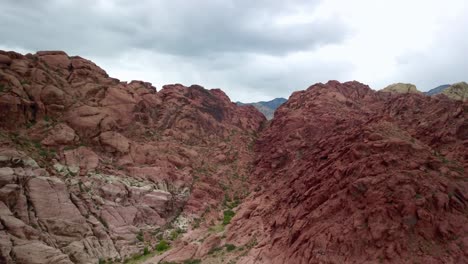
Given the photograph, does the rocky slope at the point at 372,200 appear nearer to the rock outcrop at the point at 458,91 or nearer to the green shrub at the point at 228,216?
the green shrub at the point at 228,216

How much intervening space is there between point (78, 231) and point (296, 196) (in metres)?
15.6

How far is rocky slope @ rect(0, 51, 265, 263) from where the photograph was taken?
26.6 meters

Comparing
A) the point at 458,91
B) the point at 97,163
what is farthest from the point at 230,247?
the point at 458,91

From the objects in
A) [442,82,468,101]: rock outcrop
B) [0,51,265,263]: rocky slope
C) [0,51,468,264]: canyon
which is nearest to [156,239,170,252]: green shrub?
[0,51,468,264]: canyon

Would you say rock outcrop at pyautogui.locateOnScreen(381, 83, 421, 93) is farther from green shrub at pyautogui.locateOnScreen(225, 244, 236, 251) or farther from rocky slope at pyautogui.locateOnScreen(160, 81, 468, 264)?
green shrub at pyautogui.locateOnScreen(225, 244, 236, 251)

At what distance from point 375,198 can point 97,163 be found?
2317cm

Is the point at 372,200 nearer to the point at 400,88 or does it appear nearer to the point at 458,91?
the point at 458,91

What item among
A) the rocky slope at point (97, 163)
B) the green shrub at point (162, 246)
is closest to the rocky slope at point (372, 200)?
the green shrub at point (162, 246)

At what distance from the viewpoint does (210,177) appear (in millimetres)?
39562

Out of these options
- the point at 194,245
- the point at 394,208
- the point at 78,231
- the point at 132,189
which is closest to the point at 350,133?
the point at 394,208

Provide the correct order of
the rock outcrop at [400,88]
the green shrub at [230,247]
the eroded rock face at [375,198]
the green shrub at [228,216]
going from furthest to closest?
the rock outcrop at [400,88] < the green shrub at [228,216] < the green shrub at [230,247] < the eroded rock face at [375,198]

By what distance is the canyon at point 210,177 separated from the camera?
21.2 metres

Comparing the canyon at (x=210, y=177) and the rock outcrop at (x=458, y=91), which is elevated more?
the rock outcrop at (x=458, y=91)

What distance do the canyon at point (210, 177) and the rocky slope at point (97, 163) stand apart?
121 mm
